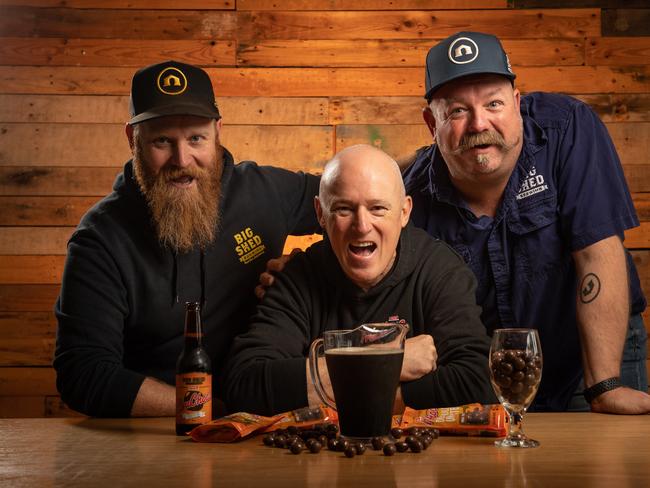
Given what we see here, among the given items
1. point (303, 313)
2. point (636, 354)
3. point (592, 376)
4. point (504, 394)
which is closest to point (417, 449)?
point (504, 394)

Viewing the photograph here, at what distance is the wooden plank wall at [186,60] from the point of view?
3980 mm

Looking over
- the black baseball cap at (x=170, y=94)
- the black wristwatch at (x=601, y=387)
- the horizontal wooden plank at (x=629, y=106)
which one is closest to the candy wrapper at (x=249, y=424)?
the black wristwatch at (x=601, y=387)

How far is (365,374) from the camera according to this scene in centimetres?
138

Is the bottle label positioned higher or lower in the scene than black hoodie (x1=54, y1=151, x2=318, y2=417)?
lower

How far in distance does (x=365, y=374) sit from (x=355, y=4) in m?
3.03

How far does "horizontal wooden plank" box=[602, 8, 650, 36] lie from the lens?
162 inches

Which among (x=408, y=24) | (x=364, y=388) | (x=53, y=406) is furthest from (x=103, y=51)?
(x=364, y=388)

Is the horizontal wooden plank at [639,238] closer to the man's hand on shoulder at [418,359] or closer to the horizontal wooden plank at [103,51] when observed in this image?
the horizontal wooden plank at [103,51]

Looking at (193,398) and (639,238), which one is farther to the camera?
(639,238)

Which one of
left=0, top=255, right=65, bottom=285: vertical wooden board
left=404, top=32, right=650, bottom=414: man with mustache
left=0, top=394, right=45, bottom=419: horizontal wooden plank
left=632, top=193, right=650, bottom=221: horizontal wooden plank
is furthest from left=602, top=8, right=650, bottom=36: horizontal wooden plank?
left=0, top=394, right=45, bottom=419: horizontal wooden plank

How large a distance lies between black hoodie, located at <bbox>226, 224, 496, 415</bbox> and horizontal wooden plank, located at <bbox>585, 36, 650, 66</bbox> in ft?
7.93

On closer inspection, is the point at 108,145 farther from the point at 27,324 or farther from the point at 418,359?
the point at 418,359

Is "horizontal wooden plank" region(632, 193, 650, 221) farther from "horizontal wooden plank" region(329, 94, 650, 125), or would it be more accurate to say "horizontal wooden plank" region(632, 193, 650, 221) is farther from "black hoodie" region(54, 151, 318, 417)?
"black hoodie" region(54, 151, 318, 417)

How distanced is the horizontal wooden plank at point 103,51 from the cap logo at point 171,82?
163 cm
